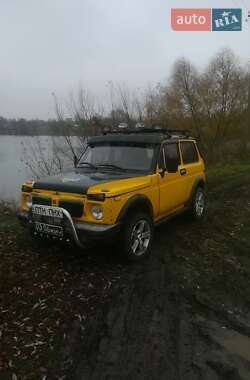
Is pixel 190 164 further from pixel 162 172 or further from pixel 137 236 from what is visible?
pixel 137 236

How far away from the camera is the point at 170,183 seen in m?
6.40

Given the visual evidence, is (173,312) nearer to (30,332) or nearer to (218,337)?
(218,337)

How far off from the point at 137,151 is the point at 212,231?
7.86 feet

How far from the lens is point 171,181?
6441 millimetres

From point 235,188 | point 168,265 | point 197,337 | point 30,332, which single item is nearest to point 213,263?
point 168,265

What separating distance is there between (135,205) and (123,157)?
116 cm

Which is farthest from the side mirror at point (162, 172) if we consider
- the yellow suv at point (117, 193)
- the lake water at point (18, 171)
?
the lake water at point (18, 171)

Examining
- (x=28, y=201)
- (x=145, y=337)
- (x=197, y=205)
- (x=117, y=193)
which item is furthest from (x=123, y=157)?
(x=145, y=337)

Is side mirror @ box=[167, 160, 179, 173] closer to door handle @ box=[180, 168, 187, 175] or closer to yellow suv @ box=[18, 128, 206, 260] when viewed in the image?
yellow suv @ box=[18, 128, 206, 260]

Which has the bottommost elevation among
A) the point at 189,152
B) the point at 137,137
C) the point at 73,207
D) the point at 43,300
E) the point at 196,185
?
the point at 43,300

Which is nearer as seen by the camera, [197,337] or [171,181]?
[197,337]

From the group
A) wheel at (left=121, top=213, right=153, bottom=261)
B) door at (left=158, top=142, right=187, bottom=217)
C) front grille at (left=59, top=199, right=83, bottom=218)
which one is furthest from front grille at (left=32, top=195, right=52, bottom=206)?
door at (left=158, top=142, right=187, bottom=217)

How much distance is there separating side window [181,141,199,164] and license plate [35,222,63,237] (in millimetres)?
3293

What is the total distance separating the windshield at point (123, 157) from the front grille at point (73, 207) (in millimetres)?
1321
